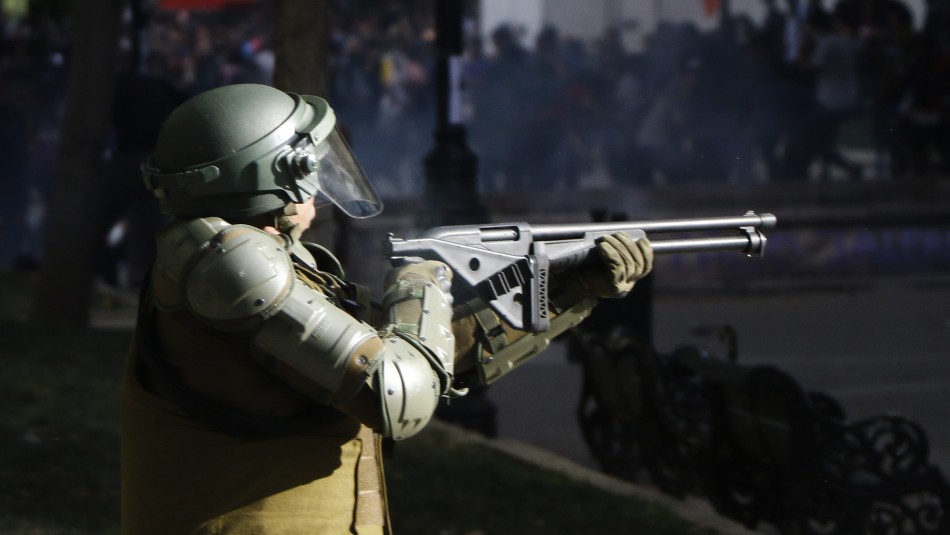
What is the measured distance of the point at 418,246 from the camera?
9.40 feet

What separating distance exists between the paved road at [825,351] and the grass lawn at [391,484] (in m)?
1.26

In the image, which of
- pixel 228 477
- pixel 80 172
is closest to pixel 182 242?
pixel 228 477

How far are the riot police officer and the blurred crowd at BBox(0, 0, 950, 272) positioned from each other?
837 centimetres

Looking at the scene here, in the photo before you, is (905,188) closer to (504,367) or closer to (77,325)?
(77,325)

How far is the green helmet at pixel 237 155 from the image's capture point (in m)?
2.62

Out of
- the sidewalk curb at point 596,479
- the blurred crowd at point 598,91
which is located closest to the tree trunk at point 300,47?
the sidewalk curb at point 596,479

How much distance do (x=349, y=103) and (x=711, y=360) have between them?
12.9m

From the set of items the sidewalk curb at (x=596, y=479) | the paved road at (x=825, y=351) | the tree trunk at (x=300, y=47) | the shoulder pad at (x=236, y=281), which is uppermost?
the shoulder pad at (x=236, y=281)

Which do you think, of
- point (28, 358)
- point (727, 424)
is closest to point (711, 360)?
point (727, 424)

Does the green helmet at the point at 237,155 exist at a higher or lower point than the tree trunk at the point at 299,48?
higher

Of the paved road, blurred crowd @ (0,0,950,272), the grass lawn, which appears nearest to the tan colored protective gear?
the grass lawn

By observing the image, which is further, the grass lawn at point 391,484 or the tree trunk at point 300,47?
the tree trunk at point 300,47

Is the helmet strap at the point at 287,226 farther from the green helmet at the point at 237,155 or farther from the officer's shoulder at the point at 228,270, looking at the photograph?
the officer's shoulder at the point at 228,270

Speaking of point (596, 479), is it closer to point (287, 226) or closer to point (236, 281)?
point (287, 226)
